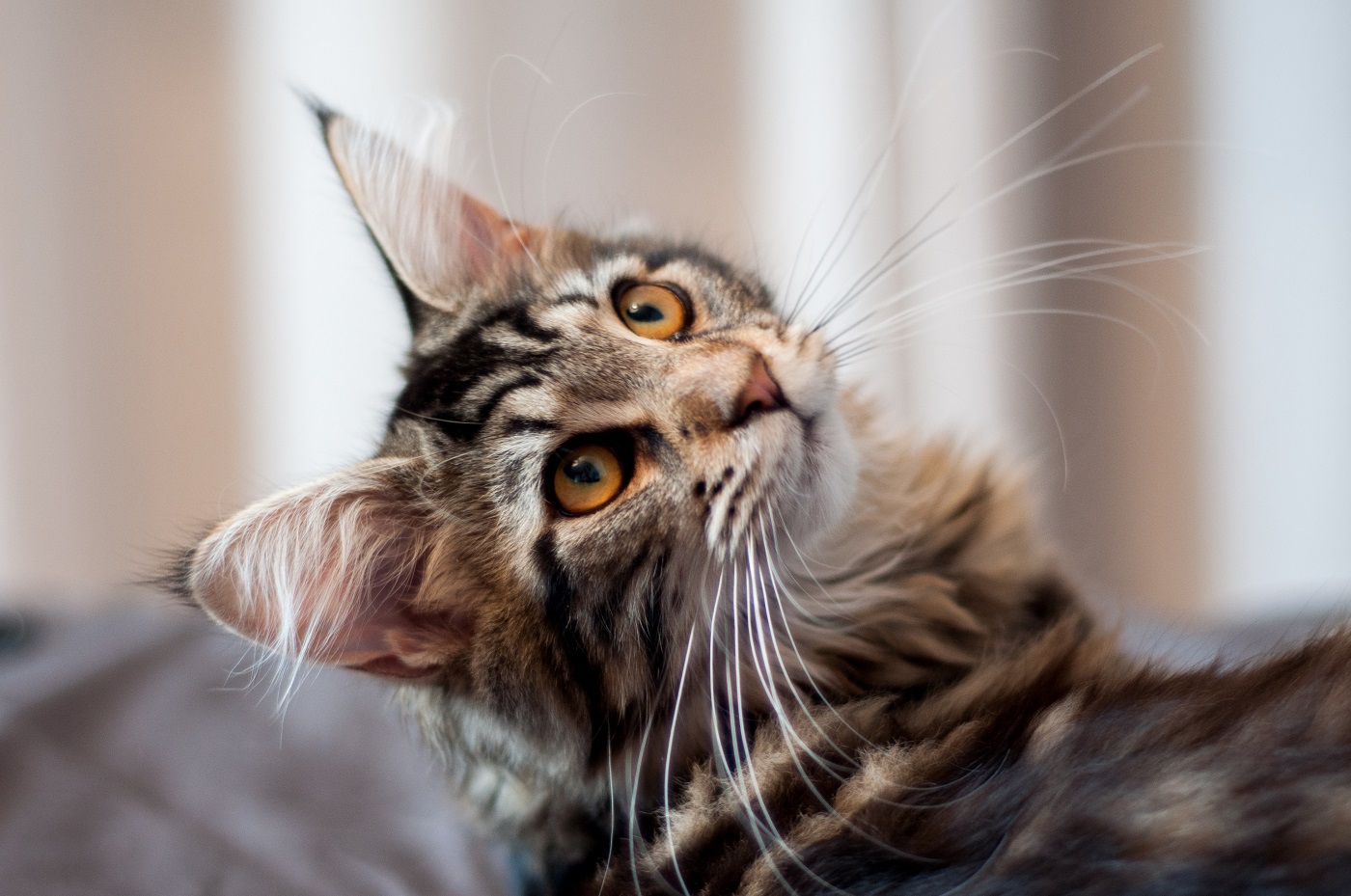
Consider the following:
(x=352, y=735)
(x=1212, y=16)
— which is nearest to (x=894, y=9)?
(x=1212, y=16)

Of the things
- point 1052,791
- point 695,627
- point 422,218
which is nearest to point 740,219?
point 422,218

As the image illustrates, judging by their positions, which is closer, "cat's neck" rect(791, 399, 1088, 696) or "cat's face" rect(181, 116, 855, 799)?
"cat's face" rect(181, 116, 855, 799)

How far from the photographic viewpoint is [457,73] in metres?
2.38

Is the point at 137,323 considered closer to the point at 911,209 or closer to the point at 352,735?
the point at 352,735

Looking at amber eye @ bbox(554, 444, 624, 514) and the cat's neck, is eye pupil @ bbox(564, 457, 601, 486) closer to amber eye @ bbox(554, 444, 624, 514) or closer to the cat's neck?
amber eye @ bbox(554, 444, 624, 514)

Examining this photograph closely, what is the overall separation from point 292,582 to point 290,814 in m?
0.48

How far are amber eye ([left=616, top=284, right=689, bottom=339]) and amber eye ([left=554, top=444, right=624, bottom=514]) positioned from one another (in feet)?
0.57

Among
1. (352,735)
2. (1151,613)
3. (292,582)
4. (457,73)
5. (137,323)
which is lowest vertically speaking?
(352,735)

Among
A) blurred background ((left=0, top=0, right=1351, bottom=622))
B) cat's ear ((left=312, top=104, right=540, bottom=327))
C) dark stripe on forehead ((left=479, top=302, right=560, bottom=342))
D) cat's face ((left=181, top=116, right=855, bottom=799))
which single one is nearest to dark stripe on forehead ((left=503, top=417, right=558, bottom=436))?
cat's face ((left=181, top=116, right=855, bottom=799))

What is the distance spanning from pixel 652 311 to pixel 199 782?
2.93 feet

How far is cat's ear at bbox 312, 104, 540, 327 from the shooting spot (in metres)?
1.16

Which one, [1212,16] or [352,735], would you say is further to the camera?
[1212,16]

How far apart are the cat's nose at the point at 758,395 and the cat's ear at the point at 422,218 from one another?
1.37 feet

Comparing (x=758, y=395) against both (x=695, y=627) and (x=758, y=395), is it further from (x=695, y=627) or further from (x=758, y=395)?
(x=695, y=627)
